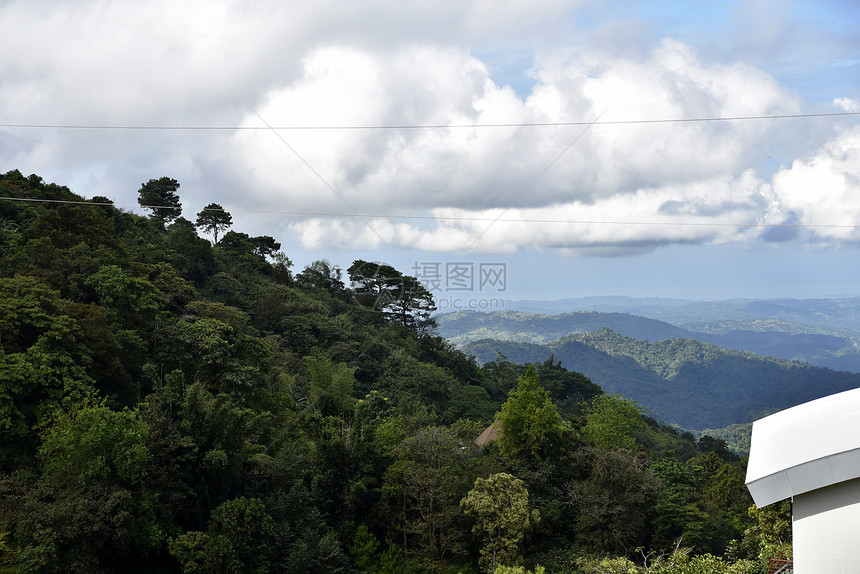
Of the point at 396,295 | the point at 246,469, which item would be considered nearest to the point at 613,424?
the point at 246,469

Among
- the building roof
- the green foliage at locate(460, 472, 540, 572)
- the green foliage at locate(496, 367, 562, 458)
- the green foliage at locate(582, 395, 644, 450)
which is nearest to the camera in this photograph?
the green foliage at locate(460, 472, 540, 572)

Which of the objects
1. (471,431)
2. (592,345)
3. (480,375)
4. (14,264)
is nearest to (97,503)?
(14,264)

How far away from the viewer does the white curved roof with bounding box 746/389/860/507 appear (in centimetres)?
718

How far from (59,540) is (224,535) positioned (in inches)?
126

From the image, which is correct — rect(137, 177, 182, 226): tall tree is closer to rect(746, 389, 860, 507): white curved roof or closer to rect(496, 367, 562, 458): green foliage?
rect(496, 367, 562, 458): green foliage

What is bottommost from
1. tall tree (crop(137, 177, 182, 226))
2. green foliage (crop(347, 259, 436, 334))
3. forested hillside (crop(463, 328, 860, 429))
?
forested hillside (crop(463, 328, 860, 429))

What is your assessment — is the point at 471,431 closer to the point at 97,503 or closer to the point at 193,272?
the point at 97,503

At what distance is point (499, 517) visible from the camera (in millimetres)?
15977

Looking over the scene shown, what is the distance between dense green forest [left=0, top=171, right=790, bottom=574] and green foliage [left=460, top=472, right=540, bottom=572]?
0.06 meters

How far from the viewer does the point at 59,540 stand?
456 inches

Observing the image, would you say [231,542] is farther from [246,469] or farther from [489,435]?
[489,435]

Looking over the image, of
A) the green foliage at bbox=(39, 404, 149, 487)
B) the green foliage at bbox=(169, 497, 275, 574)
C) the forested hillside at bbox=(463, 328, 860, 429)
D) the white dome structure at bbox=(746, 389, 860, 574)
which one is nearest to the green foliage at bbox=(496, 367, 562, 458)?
the green foliage at bbox=(169, 497, 275, 574)

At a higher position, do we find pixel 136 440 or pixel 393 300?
pixel 393 300

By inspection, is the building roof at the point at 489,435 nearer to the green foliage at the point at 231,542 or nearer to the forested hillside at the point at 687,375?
the green foliage at the point at 231,542
